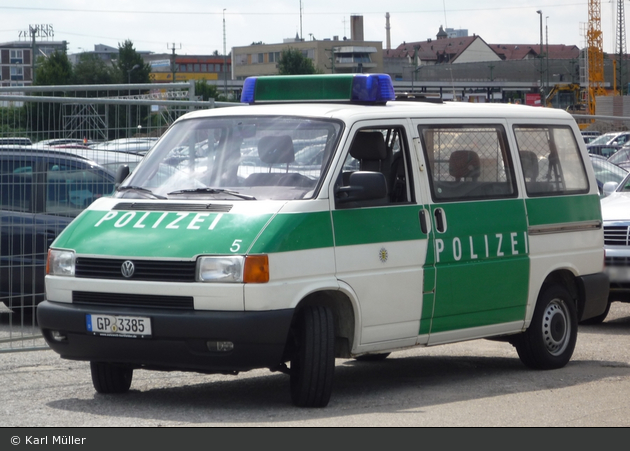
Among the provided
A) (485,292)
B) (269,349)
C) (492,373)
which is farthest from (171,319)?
(492,373)

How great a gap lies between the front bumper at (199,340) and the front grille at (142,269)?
7.9 inches

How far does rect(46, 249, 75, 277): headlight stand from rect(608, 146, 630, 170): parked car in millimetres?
11981

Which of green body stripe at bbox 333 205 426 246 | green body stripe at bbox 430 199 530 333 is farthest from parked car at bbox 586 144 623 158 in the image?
green body stripe at bbox 333 205 426 246

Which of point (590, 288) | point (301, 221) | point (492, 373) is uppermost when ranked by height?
point (301, 221)

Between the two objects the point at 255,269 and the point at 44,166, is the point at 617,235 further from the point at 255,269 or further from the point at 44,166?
the point at 255,269

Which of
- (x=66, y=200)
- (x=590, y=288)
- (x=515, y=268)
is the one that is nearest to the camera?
(x=515, y=268)

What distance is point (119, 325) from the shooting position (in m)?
6.53

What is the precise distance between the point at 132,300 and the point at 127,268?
20 centimetres

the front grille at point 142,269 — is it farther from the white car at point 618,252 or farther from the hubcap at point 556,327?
the white car at point 618,252

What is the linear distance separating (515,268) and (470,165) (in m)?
0.87

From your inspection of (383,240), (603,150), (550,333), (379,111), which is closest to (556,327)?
(550,333)

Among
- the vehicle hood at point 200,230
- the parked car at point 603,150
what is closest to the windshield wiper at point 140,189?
the vehicle hood at point 200,230
